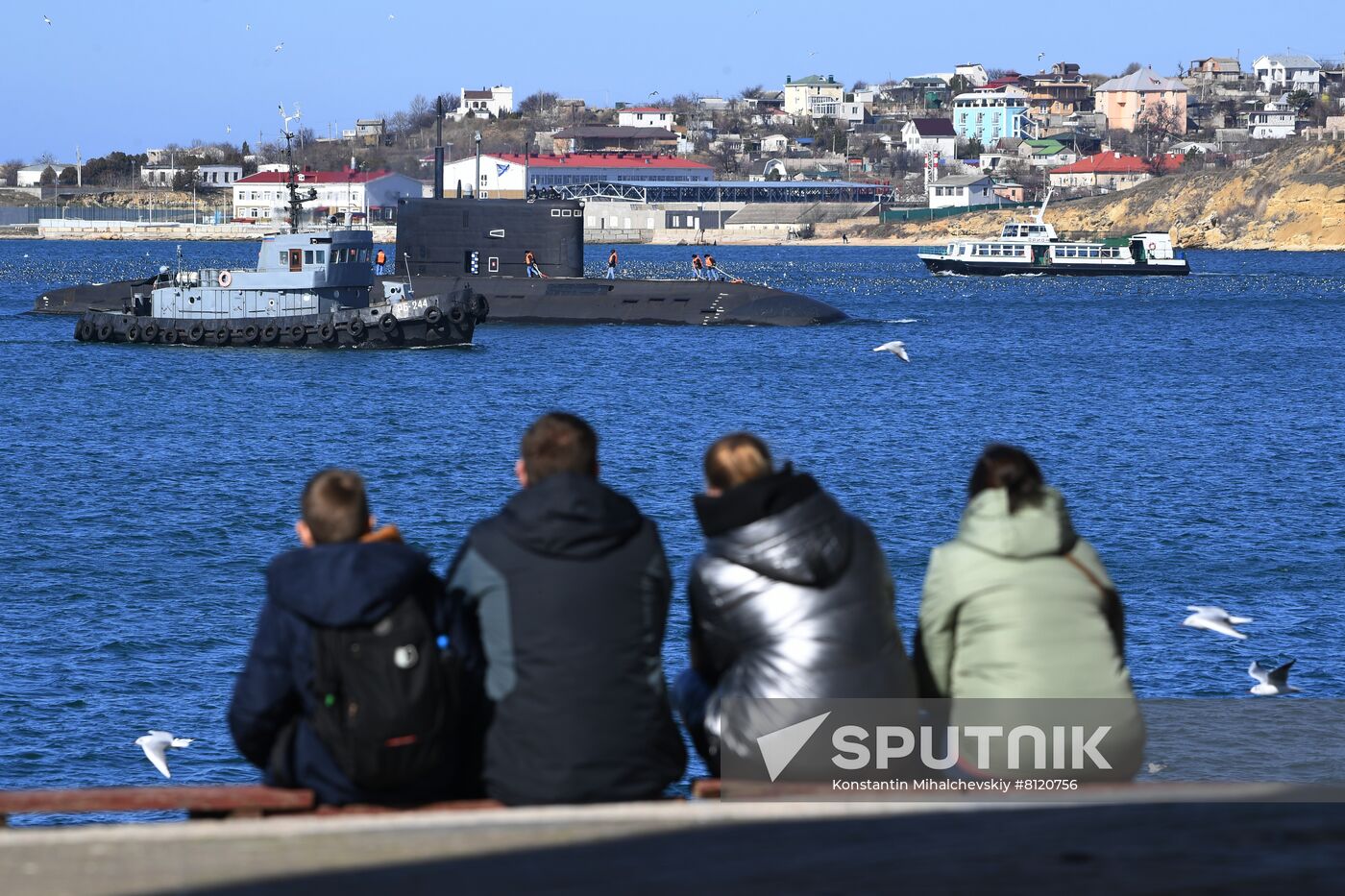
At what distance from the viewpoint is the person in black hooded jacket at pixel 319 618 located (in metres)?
4.79

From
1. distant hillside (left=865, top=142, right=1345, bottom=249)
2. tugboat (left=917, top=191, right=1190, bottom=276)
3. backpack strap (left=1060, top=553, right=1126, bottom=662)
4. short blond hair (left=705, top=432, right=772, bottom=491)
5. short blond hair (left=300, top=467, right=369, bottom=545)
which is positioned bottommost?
backpack strap (left=1060, top=553, right=1126, bottom=662)

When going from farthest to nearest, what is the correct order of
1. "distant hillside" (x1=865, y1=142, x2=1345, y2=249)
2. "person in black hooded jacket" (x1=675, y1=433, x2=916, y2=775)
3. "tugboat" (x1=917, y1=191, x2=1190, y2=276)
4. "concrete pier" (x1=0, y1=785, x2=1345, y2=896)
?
"distant hillside" (x1=865, y1=142, x2=1345, y2=249), "tugboat" (x1=917, y1=191, x2=1190, y2=276), "person in black hooded jacket" (x1=675, y1=433, x2=916, y2=775), "concrete pier" (x1=0, y1=785, x2=1345, y2=896)

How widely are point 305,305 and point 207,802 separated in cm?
4481

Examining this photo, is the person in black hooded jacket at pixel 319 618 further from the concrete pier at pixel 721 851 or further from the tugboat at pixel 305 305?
the tugboat at pixel 305 305

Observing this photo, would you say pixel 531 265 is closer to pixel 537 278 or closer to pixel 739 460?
pixel 537 278

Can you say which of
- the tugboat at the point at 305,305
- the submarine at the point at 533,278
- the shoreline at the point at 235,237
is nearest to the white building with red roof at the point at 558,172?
the shoreline at the point at 235,237

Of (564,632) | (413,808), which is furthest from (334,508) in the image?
(413,808)

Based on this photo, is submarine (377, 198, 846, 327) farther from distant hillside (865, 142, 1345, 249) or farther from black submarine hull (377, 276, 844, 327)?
distant hillside (865, 142, 1345, 249)

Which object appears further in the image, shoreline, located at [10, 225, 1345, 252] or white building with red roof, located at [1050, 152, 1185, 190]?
white building with red roof, located at [1050, 152, 1185, 190]

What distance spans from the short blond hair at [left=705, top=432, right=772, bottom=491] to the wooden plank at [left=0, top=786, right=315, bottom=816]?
5.06 feet

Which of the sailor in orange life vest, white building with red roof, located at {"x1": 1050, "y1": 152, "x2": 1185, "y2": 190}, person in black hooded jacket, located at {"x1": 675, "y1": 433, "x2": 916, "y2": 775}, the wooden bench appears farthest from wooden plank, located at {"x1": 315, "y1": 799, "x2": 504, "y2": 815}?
white building with red roof, located at {"x1": 1050, "y1": 152, "x2": 1185, "y2": 190}

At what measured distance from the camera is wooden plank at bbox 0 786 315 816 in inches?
197

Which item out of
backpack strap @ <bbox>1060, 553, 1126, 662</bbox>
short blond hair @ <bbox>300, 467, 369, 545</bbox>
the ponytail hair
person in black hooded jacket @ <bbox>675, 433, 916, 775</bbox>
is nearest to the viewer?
short blond hair @ <bbox>300, 467, 369, 545</bbox>

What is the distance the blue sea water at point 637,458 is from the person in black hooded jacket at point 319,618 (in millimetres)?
8509
